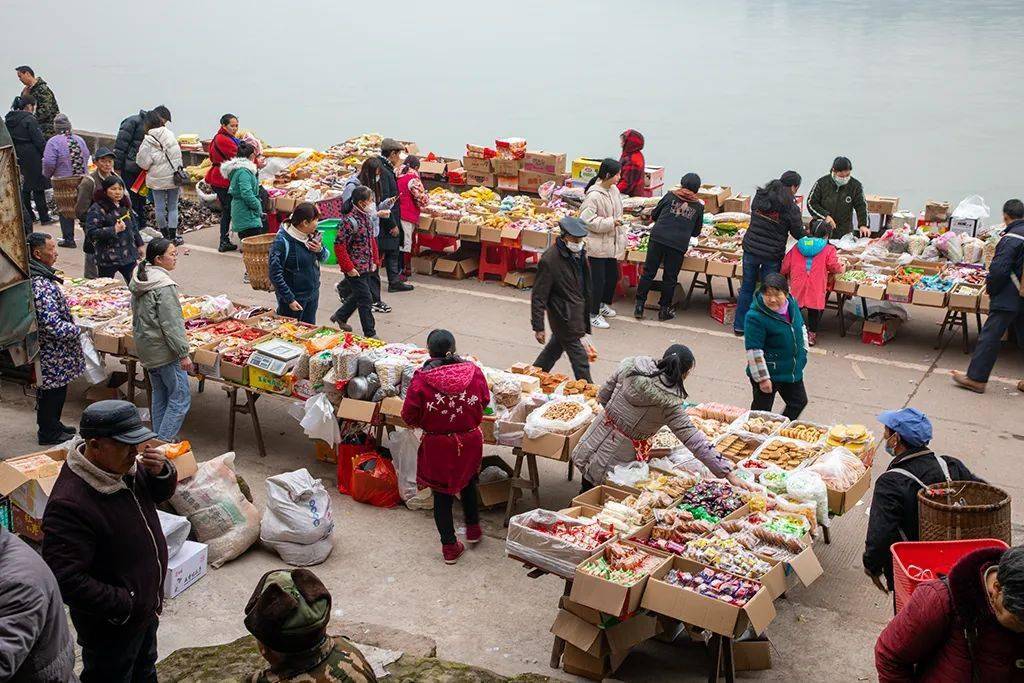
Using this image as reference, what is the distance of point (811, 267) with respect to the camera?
1111 cm

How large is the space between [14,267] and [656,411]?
3.97 meters

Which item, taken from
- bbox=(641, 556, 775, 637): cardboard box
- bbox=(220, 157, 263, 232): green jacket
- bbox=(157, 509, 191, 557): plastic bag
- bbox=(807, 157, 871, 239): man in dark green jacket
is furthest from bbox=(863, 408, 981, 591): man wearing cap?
bbox=(220, 157, 263, 232): green jacket

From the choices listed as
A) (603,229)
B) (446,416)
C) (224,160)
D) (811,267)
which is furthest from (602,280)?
(224,160)

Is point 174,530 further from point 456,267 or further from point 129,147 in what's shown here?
point 129,147

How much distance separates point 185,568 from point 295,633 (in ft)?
12.1

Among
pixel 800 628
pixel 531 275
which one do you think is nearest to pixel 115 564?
pixel 800 628

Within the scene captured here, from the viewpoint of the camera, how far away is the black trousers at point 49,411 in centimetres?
856

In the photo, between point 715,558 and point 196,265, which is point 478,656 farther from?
point 196,265

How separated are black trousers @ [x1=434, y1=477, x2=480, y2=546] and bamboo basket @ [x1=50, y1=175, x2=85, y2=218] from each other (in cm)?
962

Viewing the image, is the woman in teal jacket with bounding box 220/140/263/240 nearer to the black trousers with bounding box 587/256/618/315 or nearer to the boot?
the black trousers with bounding box 587/256/618/315

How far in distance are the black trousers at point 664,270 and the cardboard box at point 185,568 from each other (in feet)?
22.3

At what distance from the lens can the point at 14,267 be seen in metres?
6.12

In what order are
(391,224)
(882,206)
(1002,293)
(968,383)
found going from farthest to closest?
(882,206), (391,224), (968,383), (1002,293)

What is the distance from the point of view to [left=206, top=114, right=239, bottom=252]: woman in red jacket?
14469 millimetres
